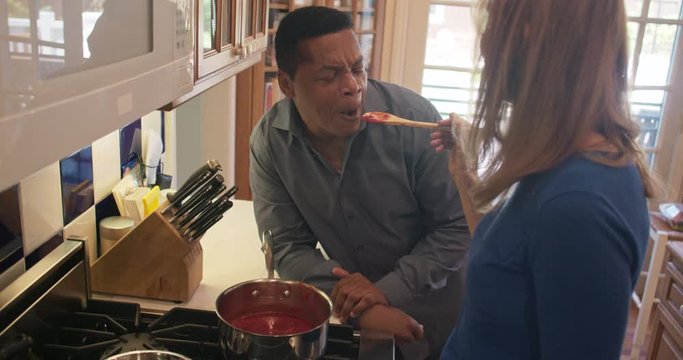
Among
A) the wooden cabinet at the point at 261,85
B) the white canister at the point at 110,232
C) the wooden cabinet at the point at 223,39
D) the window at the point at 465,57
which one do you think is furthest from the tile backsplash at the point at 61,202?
the window at the point at 465,57

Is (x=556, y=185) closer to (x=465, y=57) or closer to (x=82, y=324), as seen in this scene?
(x=82, y=324)

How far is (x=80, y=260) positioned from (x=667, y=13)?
9.89 feet

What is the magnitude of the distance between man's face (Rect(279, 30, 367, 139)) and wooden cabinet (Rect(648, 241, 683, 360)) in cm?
142

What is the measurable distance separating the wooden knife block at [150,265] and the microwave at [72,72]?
45cm

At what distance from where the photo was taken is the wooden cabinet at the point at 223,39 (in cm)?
117

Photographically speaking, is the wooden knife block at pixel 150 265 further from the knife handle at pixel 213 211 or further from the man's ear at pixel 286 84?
the man's ear at pixel 286 84

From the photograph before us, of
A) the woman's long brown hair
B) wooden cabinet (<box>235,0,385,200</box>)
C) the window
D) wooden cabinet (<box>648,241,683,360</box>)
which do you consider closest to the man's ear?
the woman's long brown hair

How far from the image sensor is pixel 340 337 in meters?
1.17

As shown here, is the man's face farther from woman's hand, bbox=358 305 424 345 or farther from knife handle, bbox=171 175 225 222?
woman's hand, bbox=358 305 424 345

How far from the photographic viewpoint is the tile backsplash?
1.04m

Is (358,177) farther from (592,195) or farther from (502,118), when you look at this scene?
(592,195)

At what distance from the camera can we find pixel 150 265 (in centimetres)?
126

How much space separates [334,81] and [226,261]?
0.52 meters

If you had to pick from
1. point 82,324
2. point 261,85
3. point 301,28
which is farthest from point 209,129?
point 82,324
